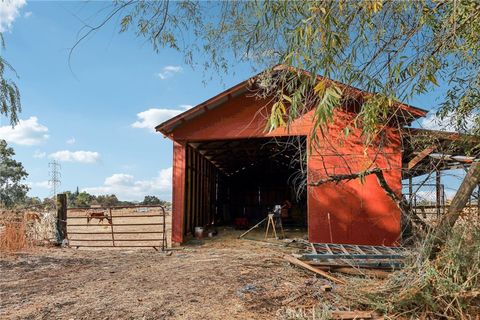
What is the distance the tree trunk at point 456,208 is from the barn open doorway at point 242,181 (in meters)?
3.41

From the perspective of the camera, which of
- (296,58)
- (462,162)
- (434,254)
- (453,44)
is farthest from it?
(462,162)

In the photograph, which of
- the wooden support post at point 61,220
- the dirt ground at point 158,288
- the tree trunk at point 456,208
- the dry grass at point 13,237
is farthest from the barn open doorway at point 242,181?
the dry grass at point 13,237

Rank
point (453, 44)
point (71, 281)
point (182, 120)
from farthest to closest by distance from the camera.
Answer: point (182, 120), point (71, 281), point (453, 44)

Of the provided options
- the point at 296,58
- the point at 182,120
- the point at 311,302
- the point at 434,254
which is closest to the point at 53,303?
the point at 311,302

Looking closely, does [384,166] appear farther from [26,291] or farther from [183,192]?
[26,291]

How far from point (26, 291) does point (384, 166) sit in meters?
8.27

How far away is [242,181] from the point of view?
22.8 m

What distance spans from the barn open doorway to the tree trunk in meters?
3.41

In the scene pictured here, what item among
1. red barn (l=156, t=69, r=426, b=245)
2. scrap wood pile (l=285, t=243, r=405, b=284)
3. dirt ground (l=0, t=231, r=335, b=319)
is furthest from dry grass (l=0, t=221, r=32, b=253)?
scrap wood pile (l=285, t=243, r=405, b=284)

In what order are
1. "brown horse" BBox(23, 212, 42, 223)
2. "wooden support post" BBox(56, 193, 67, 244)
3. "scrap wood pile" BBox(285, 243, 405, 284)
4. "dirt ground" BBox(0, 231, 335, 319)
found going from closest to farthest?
1. "dirt ground" BBox(0, 231, 335, 319)
2. "scrap wood pile" BBox(285, 243, 405, 284)
3. "wooden support post" BBox(56, 193, 67, 244)
4. "brown horse" BBox(23, 212, 42, 223)

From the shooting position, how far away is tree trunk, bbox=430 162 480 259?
466 centimetres

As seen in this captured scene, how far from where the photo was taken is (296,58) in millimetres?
3006

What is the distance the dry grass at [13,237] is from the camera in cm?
946

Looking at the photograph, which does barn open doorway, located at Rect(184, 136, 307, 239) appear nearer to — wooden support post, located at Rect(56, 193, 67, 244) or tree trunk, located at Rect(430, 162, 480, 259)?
tree trunk, located at Rect(430, 162, 480, 259)
